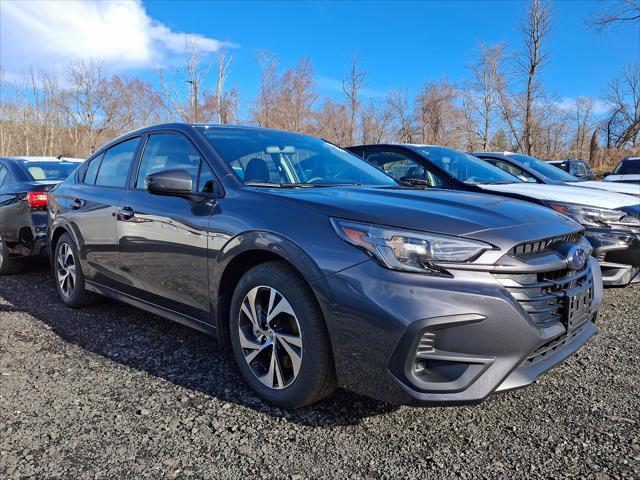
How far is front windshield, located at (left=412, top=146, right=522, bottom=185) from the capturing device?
5.40 m

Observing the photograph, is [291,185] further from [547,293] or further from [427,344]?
[547,293]

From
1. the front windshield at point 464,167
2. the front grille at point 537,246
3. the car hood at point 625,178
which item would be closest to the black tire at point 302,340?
the front grille at point 537,246

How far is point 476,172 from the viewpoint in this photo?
5.60m

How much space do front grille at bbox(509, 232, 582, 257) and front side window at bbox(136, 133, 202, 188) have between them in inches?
74.5

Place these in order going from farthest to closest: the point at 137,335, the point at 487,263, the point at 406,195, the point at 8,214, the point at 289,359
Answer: the point at 8,214 → the point at 137,335 → the point at 406,195 → the point at 289,359 → the point at 487,263

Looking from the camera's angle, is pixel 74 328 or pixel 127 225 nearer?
pixel 127 225

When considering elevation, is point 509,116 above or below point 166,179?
above

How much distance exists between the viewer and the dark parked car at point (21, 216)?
505 cm

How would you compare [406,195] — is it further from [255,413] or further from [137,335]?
[137,335]

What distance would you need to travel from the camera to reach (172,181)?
8.77 ft

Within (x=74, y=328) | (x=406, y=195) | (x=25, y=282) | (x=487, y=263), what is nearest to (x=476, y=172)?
(x=406, y=195)

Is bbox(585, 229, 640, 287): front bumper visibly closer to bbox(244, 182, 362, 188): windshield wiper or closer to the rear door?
bbox(244, 182, 362, 188): windshield wiper

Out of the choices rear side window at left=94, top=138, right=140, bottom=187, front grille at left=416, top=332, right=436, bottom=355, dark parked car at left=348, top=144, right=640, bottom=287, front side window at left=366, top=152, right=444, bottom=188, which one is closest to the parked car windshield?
rear side window at left=94, top=138, right=140, bottom=187

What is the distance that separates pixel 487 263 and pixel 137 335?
8.83ft
